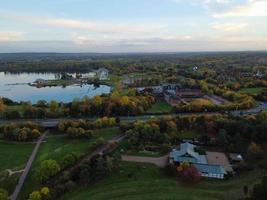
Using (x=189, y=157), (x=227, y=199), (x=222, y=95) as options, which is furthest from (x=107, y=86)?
(x=227, y=199)

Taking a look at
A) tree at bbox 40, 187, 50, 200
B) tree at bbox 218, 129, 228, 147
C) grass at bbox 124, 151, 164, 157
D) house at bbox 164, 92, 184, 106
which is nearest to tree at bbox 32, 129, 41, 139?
grass at bbox 124, 151, 164, 157

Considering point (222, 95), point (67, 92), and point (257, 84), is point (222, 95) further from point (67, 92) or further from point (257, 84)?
point (67, 92)

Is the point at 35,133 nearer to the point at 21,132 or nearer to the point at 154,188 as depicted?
the point at 21,132

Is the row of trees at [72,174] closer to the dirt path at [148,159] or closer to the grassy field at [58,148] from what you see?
the grassy field at [58,148]

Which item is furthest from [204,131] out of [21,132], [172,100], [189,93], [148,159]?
[189,93]

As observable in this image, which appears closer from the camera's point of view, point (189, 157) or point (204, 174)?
point (204, 174)

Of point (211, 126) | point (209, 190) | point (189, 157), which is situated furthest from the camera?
point (211, 126)
